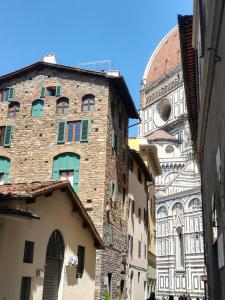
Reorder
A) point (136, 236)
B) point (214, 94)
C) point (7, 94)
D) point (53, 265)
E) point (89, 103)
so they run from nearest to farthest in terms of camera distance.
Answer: point (214, 94), point (53, 265), point (89, 103), point (7, 94), point (136, 236)

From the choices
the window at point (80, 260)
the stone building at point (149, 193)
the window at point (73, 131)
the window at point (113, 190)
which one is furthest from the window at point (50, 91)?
the stone building at point (149, 193)

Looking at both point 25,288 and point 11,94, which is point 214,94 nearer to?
point 25,288

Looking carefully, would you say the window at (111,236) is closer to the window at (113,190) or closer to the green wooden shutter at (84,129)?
the window at (113,190)

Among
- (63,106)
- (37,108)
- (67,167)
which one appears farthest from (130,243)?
(37,108)

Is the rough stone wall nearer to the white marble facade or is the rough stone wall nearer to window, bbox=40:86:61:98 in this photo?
window, bbox=40:86:61:98

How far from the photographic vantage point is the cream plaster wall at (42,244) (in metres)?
11.7

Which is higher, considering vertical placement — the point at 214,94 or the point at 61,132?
the point at 61,132

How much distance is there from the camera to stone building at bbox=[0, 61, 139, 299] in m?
21.5

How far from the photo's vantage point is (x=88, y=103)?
23.2 m

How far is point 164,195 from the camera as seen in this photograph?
227 ft

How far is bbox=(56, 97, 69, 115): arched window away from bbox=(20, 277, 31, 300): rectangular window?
1207 cm

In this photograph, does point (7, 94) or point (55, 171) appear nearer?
point (55, 171)

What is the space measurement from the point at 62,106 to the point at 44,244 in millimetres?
11385

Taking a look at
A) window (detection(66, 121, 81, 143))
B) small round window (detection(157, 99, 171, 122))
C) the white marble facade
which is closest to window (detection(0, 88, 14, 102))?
window (detection(66, 121, 81, 143))
